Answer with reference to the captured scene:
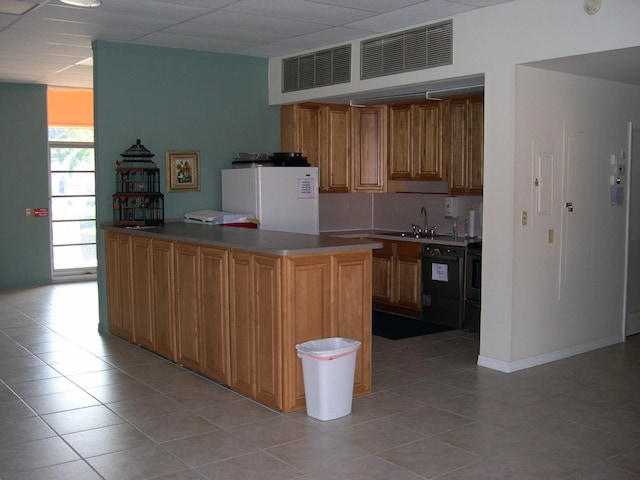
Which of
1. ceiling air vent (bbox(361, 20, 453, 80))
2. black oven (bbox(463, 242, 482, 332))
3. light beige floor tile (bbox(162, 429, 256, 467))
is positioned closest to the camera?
light beige floor tile (bbox(162, 429, 256, 467))

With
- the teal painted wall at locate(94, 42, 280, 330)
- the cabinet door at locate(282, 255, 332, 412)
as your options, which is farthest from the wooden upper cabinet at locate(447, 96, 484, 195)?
the cabinet door at locate(282, 255, 332, 412)

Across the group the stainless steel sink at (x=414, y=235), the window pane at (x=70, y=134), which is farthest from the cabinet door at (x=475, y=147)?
the window pane at (x=70, y=134)

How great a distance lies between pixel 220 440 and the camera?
12.5ft

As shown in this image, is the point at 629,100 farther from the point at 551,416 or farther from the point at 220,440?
the point at 220,440

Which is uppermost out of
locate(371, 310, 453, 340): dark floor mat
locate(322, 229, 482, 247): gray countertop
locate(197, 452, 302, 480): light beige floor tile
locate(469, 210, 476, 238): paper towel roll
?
locate(469, 210, 476, 238): paper towel roll

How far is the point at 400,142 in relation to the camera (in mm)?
7340

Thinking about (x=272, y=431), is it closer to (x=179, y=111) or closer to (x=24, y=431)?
(x=24, y=431)

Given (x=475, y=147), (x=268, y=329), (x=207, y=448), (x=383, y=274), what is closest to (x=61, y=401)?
(x=207, y=448)

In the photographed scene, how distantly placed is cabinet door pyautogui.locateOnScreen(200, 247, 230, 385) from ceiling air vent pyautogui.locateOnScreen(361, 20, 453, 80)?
224 cm

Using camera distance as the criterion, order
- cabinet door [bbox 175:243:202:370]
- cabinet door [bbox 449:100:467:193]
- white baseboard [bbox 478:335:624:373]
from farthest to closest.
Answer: cabinet door [bbox 449:100:467:193]
white baseboard [bbox 478:335:624:373]
cabinet door [bbox 175:243:202:370]

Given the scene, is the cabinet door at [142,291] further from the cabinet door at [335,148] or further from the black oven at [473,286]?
the black oven at [473,286]

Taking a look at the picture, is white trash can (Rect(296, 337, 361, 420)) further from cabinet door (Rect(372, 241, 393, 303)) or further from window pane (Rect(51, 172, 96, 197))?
window pane (Rect(51, 172, 96, 197))

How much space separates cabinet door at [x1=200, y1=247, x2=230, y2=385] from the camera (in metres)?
4.67

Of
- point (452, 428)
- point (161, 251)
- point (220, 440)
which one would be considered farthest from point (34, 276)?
point (452, 428)
